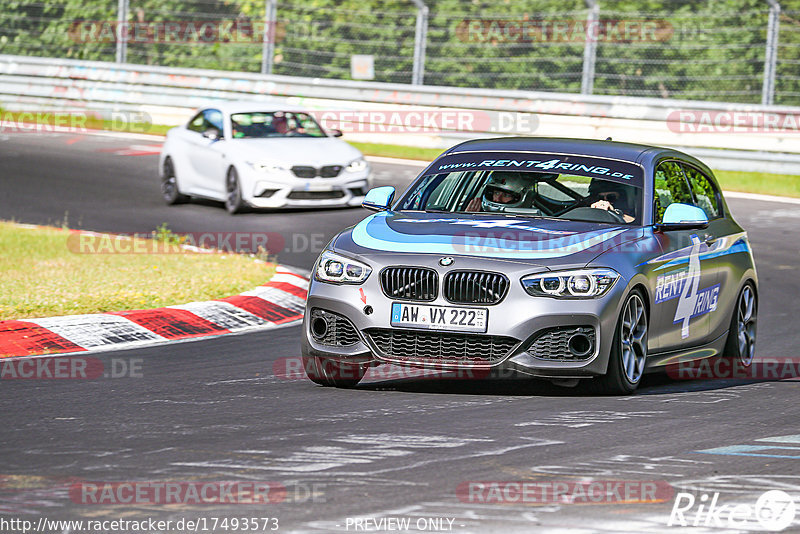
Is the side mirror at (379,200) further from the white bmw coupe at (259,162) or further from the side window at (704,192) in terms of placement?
the white bmw coupe at (259,162)

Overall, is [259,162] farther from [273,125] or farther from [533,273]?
[533,273]

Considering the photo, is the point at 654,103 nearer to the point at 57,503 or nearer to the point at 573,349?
the point at 573,349

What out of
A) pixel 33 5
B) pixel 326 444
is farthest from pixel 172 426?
pixel 33 5

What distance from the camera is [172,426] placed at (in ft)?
24.2

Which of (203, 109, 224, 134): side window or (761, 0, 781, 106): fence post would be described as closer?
(203, 109, 224, 134): side window

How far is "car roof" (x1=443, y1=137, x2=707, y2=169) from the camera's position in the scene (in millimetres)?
9672

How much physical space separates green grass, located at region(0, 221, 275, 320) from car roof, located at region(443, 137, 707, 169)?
120 inches

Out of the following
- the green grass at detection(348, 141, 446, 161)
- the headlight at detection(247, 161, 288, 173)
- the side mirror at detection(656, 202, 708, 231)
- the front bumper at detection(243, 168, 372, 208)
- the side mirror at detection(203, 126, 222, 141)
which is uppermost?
the side mirror at detection(656, 202, 708, 231)

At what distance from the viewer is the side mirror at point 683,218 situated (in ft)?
29.6

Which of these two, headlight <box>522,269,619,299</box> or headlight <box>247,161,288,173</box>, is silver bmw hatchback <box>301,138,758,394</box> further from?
headlight <box>247,161,288,173</box>

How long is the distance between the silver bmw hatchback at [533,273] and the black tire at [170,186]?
10.3 meters

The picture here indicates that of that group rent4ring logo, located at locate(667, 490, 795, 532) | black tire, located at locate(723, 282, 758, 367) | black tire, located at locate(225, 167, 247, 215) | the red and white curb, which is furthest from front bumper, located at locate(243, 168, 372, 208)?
rent4ring logo, located at locate(667, 490, 795, 532)

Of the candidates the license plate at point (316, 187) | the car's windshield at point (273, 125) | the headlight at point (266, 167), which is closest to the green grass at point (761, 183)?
the car's windshield at point (273, 125)

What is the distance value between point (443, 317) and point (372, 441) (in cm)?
135
